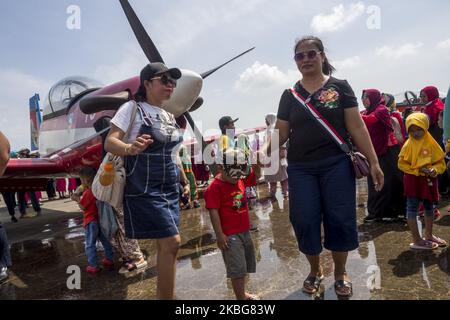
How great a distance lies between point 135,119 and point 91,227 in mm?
1932

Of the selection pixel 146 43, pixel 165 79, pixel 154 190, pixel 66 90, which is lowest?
pixel 154 190

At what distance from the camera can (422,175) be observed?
310 cm

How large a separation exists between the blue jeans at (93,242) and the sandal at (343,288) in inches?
99.0

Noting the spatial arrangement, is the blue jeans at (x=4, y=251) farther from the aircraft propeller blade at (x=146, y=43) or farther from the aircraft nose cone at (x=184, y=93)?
the aircraft propeller blade at (x=146, y=43)

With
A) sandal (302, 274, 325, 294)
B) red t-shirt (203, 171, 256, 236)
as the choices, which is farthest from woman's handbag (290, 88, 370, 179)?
sandal (302, 274, 325, 294)

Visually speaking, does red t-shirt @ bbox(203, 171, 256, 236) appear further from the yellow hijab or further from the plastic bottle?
the yellow hijab

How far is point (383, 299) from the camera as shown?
212cm

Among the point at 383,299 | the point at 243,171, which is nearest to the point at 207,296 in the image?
the point at 243,171

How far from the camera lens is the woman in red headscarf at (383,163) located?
4.06 metres

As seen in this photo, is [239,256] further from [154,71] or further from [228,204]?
[154,71]

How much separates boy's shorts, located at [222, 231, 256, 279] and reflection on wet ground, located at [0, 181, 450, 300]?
393mm

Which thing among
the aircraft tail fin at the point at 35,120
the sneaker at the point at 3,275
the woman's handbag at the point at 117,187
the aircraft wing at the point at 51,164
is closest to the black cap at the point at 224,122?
the aircraft wing at the point at 51,164

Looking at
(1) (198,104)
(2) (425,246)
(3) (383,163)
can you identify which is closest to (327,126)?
(2) (425,246)
